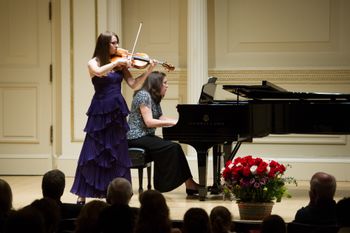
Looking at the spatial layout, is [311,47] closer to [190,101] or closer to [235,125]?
[190,101]

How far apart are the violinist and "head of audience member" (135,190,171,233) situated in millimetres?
2434

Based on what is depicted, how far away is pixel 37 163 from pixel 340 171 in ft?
11.2

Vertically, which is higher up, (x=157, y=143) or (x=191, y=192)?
(x=157, y=143)

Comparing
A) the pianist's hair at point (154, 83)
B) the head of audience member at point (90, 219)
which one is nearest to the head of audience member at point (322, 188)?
the head of audience member at point (90, 219)

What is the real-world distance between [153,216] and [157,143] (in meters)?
3.42

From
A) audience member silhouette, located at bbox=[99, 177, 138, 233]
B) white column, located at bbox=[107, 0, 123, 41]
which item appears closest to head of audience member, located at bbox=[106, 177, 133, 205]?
audience member silhouette, located at bbox=[99, 177, 138, 233]

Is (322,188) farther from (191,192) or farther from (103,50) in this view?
(191,192)

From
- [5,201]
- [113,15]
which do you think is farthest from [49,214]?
[113,15]

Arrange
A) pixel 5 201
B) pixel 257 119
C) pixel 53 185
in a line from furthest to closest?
pixel 257 119
pixel 53 185
pixel 5 201

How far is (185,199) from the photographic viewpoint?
21.1ft

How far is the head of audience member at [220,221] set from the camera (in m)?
3.24

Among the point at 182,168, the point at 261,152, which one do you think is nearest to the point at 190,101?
the point at 261,152

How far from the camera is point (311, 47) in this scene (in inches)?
320

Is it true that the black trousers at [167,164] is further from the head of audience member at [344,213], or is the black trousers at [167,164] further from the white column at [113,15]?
the head of audience member at [344,213]
